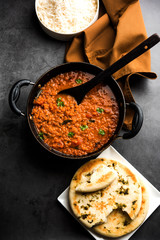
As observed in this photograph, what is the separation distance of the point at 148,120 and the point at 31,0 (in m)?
2.21

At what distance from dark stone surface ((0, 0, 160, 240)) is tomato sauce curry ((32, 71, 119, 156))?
1.01 feet

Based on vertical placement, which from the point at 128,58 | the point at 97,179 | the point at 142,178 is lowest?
the point at 142,178

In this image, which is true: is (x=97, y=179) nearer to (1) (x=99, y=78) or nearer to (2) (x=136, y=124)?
(2) (x=136, y=124)

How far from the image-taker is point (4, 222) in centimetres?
349

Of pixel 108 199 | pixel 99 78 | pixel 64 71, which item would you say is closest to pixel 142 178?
pixel 108 199

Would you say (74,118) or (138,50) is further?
(74,118)

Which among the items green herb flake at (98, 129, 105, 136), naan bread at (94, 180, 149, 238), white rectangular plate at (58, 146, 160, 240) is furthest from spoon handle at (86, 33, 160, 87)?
naan bread at (94, 180, 149, 238)

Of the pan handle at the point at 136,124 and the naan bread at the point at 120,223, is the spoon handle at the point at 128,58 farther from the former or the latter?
the naan bread at the point at 120,223

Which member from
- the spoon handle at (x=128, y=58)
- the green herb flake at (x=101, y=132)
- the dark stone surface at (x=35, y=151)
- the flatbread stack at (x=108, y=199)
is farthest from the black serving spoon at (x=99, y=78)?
the flatbread stack at (x=108, y=199)

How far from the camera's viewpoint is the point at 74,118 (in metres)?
3.38

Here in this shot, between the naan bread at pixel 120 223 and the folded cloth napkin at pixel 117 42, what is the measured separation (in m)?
0.97

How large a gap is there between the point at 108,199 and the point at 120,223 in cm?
30

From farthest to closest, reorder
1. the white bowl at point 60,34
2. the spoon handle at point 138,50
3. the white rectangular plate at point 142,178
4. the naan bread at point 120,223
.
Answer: the white bowl at point 60,34, the white rectangular plate at point 142,178, the naan bread at point 120,223, the spoon handle at point 138,50

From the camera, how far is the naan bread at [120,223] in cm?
324
